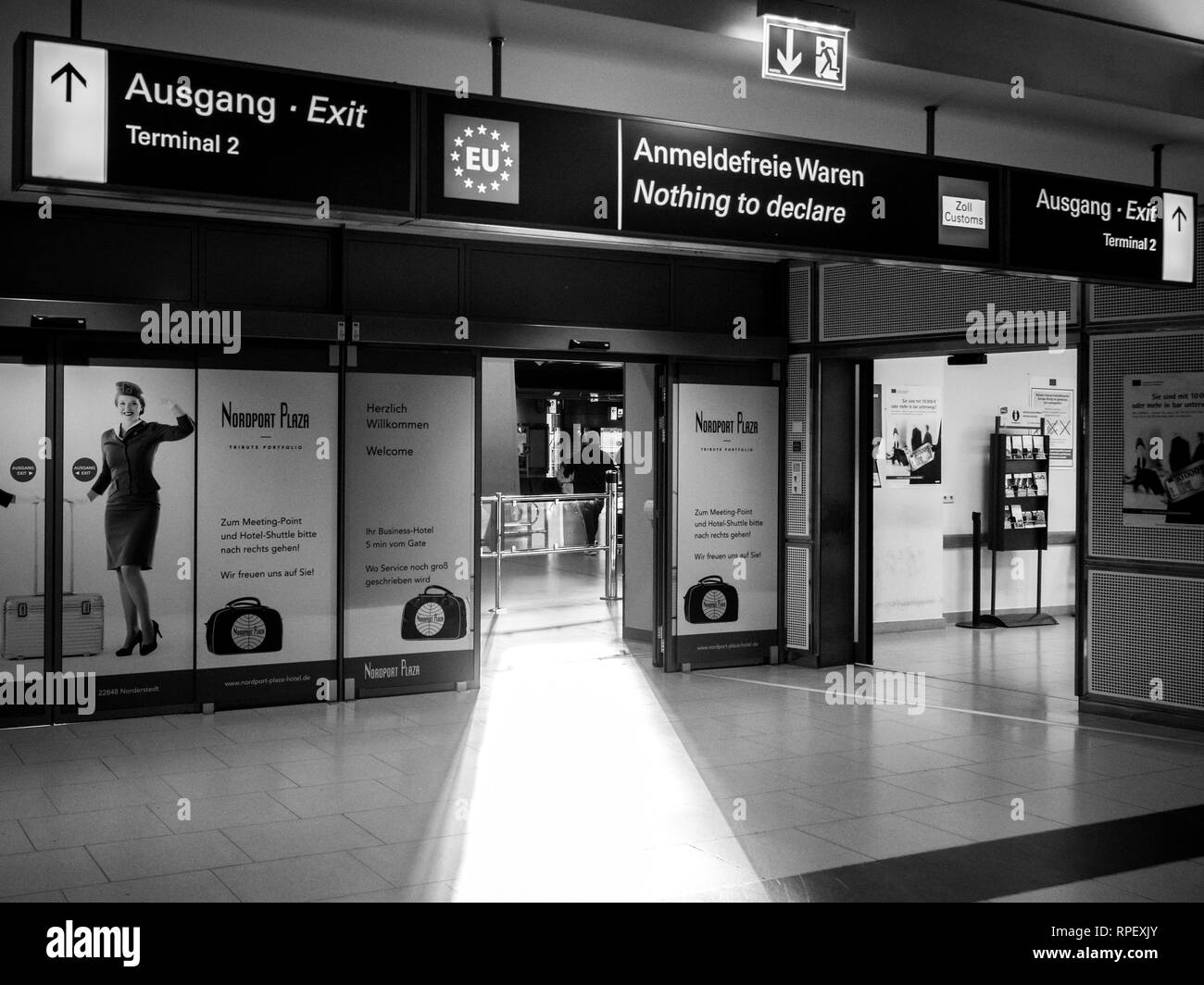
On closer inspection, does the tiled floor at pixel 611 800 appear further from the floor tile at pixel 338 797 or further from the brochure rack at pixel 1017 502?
the brochure rack at pixel 1017 502

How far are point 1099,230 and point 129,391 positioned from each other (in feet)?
16.7

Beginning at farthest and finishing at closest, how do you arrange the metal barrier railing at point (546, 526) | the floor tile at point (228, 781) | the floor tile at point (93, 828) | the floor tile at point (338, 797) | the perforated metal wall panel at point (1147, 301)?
1. the metal barrier railing at point (546, 526)
2. the perforated metal wall panel at point (1147, 301)
3. the floor tile at point (228, 781)
4. the floor tile at point (338, 797)
5. the floor tile at point (93, 828)

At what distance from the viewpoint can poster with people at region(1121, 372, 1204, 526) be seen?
22.1 feet

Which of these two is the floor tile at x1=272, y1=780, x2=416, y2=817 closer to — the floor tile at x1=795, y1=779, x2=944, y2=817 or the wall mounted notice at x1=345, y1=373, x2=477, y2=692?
the floor tile at x1=795, y1=779, x2=944, y2=817

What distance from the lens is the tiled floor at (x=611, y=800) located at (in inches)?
168

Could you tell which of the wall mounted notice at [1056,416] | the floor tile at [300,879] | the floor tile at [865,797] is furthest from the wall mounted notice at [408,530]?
the wall mounted notice at [1056,416]

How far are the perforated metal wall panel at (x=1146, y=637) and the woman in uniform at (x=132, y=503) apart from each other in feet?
17.7

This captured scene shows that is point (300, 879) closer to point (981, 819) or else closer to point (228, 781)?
point (228, 781)

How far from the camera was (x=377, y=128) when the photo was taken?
12.4 feet

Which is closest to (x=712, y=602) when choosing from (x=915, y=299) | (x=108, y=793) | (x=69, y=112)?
(x=915, y=299)

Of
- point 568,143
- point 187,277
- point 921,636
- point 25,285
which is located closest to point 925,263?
point 568,143

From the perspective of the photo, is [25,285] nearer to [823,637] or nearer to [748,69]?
[748,69]

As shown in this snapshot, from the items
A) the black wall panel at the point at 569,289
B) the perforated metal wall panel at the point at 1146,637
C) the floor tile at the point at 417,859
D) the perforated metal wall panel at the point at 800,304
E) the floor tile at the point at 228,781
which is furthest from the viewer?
the perforated metal wall panel at the point at 800,304

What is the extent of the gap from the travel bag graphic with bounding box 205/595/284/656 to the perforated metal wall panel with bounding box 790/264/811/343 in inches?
162
